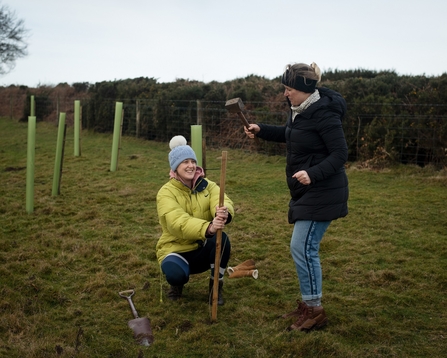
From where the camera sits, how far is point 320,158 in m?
3.31

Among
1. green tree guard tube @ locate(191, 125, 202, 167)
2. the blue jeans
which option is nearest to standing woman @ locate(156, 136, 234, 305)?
the blue jeans

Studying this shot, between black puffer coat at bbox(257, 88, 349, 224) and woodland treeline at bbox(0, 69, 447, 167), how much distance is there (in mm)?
7106

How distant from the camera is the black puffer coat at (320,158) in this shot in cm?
321

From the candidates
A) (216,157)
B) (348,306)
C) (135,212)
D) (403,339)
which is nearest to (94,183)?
(135,212)

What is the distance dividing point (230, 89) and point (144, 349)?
12.7 meters

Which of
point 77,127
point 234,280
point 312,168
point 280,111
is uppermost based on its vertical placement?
point 280,111

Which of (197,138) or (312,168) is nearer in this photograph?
(312,168)

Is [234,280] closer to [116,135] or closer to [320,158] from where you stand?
[320,158]

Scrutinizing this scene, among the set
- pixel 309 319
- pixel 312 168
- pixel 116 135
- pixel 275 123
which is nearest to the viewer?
pixel 312 168

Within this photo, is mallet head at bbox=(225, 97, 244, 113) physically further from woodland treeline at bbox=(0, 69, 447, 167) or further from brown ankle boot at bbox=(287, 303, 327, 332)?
woodland treeline at bbox=(0, 69, 447, 167)

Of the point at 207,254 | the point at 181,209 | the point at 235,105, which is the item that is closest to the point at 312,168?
the point at 235,105

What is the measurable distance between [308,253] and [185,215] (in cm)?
95

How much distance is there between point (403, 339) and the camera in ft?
11.1

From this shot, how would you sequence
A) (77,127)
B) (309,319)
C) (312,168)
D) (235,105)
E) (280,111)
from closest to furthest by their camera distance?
(312,168)
(309,319)
(235,105)
(280,111)
(77,127)
